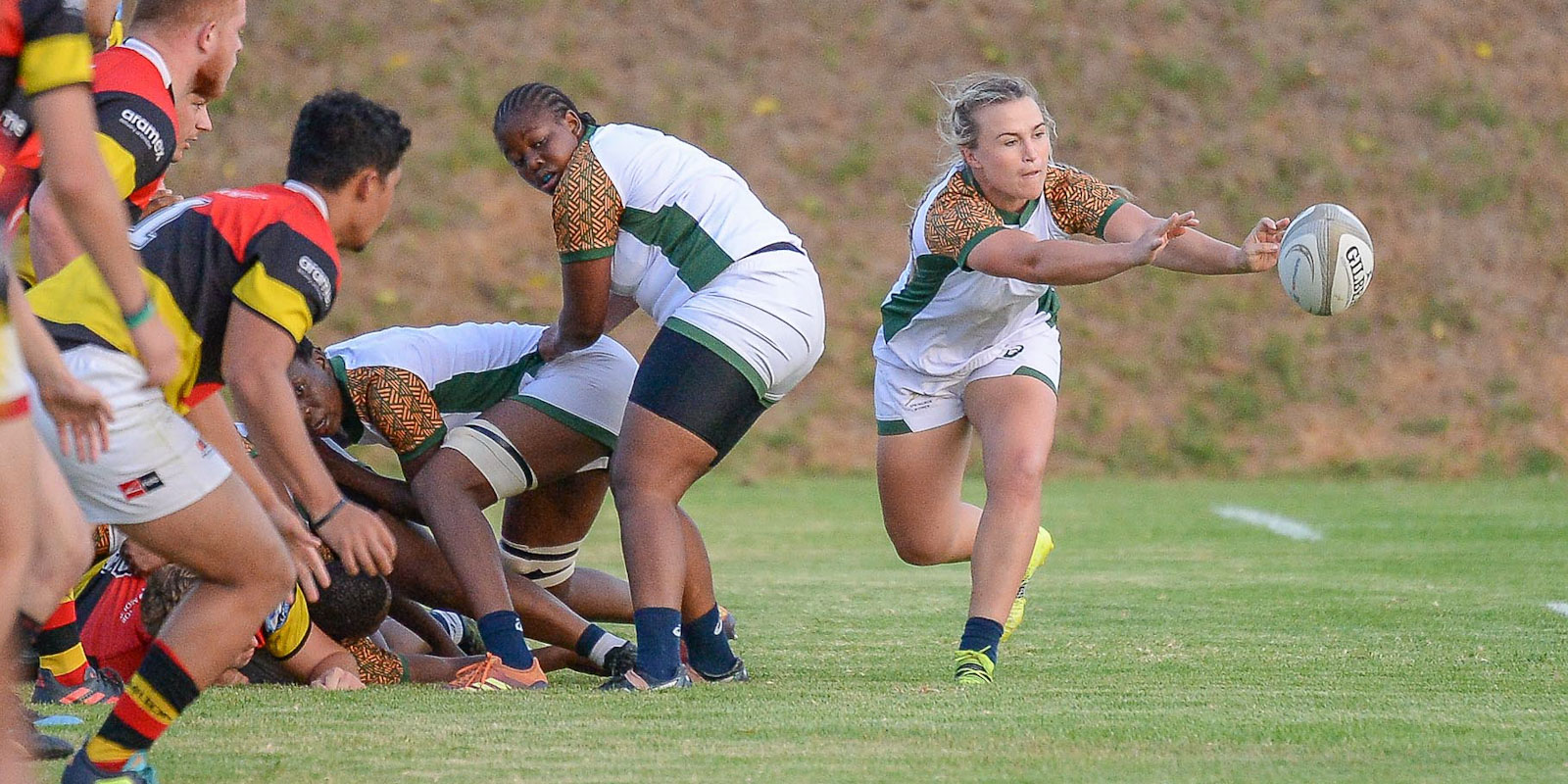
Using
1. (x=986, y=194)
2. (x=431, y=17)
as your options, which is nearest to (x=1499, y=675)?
(x=986, y=194)

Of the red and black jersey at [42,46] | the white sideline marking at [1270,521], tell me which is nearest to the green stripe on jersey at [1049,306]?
the red and black jersey at [42,46]

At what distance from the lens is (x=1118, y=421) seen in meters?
14.5

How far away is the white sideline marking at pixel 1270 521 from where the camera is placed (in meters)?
9.28

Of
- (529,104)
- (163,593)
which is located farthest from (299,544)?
(529,104)

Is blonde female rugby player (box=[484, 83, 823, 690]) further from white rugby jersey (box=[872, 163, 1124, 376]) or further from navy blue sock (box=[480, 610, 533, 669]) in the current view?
white rugby jersey (box=[872, 163, 1124, 376])

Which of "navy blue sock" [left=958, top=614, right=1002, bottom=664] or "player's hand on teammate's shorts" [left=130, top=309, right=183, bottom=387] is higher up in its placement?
"player's hand on teammate's shorts" [left=130, top=309, right=183, bottom=387]

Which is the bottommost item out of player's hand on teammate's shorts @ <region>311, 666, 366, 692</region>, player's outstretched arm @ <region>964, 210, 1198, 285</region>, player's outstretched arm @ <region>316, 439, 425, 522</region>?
player's hand on teammate's shorts @ <region>311, 666, 366, 692</region>

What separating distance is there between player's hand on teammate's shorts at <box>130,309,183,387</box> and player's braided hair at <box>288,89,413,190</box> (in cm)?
89

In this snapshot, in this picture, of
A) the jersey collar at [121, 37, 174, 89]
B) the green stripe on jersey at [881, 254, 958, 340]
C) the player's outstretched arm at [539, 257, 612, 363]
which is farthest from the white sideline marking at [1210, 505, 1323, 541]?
the jersey collar at [121, 37, 174, 89]

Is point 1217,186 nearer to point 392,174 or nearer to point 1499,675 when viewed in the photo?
point 1499,675

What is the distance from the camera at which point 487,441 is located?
4875 millimetres

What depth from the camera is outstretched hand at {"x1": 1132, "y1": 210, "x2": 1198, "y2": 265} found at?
4477 mm

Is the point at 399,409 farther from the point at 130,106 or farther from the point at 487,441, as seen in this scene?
the point at 130,106

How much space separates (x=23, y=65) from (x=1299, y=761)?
2581 millimetres
